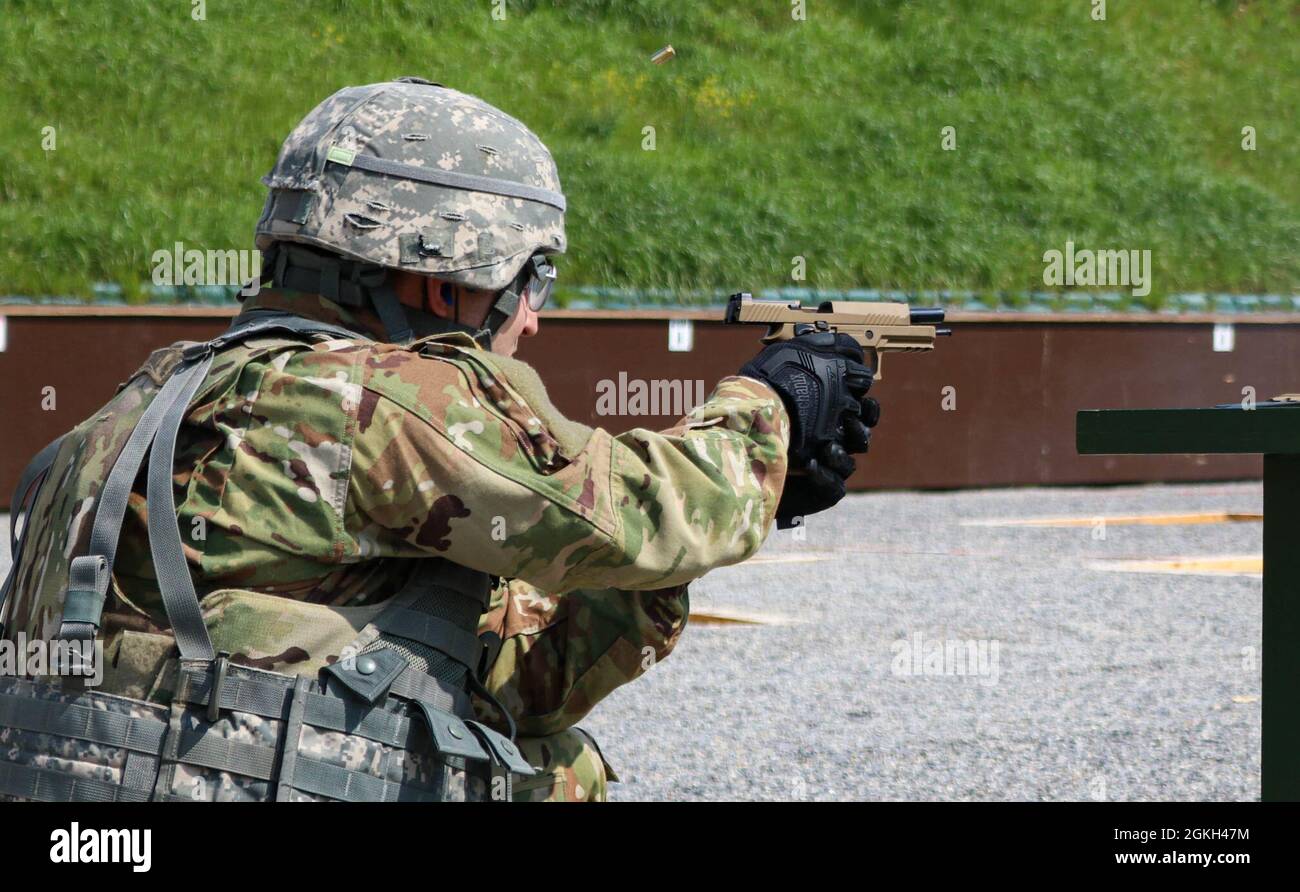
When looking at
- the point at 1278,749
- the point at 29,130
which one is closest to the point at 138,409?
the point at 1278,749

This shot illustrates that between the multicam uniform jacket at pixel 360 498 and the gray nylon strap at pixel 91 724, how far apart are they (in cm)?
4

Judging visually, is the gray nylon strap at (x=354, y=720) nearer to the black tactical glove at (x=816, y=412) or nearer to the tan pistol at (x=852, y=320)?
the black tactical glove at (x=816, y=412)

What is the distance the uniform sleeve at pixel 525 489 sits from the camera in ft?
7.06

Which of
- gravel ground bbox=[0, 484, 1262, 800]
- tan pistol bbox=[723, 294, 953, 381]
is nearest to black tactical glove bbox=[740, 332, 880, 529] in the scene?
tan pistol bbox=[723, 294, 953, 381]

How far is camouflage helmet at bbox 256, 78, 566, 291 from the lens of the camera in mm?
2434

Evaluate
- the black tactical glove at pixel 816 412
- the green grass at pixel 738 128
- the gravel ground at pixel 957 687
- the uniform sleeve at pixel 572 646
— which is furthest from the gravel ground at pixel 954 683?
the green grass at pixel 738 128

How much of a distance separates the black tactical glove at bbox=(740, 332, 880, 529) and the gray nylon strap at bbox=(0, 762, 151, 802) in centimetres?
114

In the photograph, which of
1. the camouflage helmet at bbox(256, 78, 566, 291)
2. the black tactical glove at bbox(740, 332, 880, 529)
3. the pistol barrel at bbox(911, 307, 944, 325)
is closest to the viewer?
the camouflage helmet at bbox(256, 78, 566, 291)

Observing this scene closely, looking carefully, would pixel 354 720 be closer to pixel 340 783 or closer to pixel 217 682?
pixel 340 783

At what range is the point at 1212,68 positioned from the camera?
2005 centimetres

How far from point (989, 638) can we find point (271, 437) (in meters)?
6.11

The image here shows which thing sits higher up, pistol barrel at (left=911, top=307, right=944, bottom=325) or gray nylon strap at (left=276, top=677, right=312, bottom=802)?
pistol barrel at (left=911, top=307, right=944, bottom=325)

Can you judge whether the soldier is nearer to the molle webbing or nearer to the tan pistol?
the molle webbing
